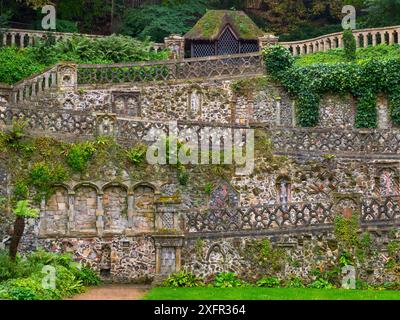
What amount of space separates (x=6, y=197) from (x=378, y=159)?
45.3 feet

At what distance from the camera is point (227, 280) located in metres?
28.6

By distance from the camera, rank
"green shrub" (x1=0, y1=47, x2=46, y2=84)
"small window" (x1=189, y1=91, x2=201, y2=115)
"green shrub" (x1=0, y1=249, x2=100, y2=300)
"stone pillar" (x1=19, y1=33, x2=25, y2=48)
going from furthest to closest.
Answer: "stone pillar" (x1=19, y1=33, x2=25, y2=48), "green shrub" (x1=0, y1=47, x2=46, y2=84), "small window" (x1=189, y1=91, x2=201, y2=115), "green shrub" (x1=0, y1=249, x2=100, y2=300)

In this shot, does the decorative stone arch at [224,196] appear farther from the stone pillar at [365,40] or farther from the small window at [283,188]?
the stone pillar at [365,40]

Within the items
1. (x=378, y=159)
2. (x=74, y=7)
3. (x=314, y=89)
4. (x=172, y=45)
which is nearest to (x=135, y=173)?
(x=378, y=159)

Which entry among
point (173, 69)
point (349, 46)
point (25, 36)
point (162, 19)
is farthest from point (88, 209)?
point (162, 19)

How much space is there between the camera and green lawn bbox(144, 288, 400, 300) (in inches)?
979

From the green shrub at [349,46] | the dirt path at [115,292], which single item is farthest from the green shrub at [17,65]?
the dirt path at [115,292]

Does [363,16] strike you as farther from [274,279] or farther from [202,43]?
[274,279]

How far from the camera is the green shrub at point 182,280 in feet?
93.3

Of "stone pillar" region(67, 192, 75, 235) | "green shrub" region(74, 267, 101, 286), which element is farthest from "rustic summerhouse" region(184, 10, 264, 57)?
"green shrub" region(74, 267, 101, 286)

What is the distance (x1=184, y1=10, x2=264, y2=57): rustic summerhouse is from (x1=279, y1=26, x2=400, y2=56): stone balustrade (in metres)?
1.97

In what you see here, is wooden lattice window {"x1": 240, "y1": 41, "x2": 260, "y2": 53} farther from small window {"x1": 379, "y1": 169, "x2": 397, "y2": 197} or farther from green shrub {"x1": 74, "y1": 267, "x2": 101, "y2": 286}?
green shrub {"x1": 74, "y1": 267, "x2": 101, "y2": 286}

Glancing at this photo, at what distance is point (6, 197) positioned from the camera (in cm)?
3036

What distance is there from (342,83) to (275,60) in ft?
10.9
